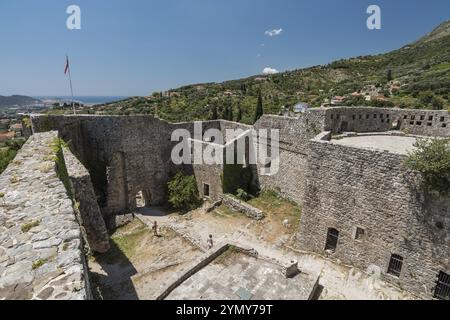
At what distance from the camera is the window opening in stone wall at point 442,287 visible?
800cm

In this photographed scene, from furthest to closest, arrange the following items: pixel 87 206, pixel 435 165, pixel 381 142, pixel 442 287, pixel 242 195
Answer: pixel 242 195
pixel 381 142
pixel 87 206
pixel 442 287
pixel 435 165

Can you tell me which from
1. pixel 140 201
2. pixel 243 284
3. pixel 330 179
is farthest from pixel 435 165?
pixel 140 201

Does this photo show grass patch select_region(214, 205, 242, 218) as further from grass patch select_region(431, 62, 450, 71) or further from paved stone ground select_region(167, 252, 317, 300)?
grass patch select_region(431, 62, 450, 71)

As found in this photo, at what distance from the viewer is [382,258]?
9.05 meters

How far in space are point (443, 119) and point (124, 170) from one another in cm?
1733

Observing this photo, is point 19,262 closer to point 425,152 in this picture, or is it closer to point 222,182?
point 425,152

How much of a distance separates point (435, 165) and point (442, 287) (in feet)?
13.3

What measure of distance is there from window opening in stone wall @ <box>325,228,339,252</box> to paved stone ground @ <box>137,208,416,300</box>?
1.70 feet

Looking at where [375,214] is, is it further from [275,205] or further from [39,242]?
[39,242]

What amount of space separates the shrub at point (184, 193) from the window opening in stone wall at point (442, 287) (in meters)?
12.3

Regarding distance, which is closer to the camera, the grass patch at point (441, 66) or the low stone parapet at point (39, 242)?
the low stone parapet at point (39, 242)

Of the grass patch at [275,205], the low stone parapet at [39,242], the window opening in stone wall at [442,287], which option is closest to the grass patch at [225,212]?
the grass patch at [275,205]

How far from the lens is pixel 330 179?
32.3 ft

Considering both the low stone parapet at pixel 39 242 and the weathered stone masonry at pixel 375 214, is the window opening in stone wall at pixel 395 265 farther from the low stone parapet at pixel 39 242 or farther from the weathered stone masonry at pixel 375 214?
the low stone parapet at pixel 39 242
